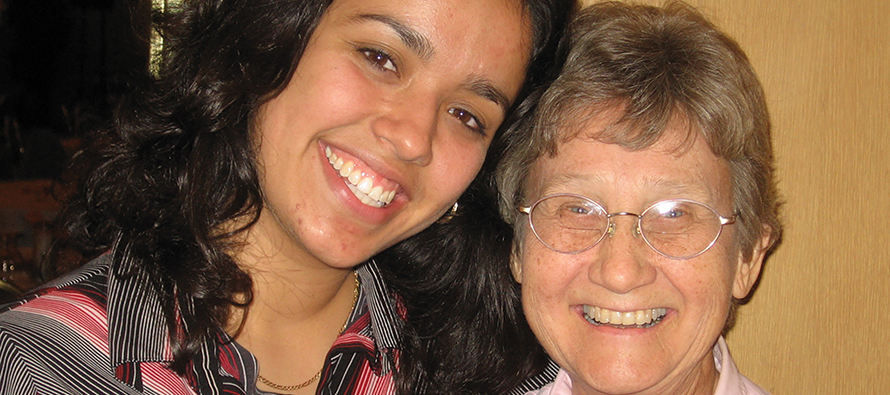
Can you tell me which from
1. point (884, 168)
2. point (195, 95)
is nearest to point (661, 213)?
point (884, 168)

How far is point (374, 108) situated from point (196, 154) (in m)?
0.50

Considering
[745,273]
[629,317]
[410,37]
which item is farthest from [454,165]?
[745,273]

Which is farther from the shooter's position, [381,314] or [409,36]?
[381,314]

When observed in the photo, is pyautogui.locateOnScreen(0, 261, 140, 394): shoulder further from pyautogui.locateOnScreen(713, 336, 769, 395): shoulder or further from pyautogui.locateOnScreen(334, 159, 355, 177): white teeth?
pyautogui.locateOnScreen(713, 336, 769, 395): shoulder

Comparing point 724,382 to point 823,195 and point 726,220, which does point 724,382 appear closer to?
point 726,220

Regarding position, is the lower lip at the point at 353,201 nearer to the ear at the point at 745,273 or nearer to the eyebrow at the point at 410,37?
the eyebrow at the point at 410,37

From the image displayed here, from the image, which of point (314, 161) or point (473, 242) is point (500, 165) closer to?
point (473, 242)

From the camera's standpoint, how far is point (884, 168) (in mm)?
2068

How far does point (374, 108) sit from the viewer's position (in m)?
1.51

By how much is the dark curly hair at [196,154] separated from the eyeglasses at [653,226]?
367mm

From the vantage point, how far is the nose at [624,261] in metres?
1.54

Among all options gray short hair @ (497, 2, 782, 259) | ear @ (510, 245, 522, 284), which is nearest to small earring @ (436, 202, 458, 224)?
ear @ (510, 245, 522, 284)

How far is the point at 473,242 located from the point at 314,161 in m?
0.75

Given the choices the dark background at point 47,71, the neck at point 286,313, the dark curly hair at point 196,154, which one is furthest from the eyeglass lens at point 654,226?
the dark background at point 47,71
